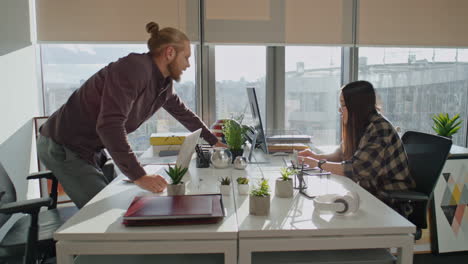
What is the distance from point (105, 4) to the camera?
309 centimetres

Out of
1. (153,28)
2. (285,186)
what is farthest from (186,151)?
(153,28)

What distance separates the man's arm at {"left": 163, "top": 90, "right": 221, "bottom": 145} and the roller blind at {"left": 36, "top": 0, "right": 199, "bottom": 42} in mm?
865

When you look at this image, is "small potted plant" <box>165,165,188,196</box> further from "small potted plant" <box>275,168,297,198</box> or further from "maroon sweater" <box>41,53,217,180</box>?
"small potted plant" <box>275,168,297,198</box>

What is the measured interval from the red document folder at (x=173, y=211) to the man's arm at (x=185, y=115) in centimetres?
108

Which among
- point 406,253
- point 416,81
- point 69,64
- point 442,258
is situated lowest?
point 442,258

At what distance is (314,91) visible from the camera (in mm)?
3504

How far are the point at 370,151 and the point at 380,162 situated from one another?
0.25 feet

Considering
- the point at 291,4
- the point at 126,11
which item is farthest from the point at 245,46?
the point at 126,11

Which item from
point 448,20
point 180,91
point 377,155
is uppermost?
point 448,20

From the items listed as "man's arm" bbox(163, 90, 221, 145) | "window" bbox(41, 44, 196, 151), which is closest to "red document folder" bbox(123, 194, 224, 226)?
"man's arm" bbox(163, 90, 221, 145)

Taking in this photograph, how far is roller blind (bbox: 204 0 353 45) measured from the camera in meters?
3.20

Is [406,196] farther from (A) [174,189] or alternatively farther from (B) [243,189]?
(A) [174,189]

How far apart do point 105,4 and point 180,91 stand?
93 centimetres

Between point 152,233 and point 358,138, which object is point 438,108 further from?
point 152,233
